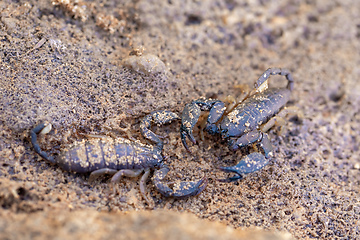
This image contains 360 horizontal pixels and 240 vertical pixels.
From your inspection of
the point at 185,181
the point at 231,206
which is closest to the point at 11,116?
Result: the point at 185,181

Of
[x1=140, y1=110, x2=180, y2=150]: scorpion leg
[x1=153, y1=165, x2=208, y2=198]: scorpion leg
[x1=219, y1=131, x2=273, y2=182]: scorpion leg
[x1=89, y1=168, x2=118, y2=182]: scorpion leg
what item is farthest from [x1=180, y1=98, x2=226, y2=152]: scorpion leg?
[x1=89, y1=168, x2=118, y2=182]: scorpion leg

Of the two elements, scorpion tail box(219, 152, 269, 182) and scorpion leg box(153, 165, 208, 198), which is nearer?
scorpion leg box(153, 165, 208, 198)

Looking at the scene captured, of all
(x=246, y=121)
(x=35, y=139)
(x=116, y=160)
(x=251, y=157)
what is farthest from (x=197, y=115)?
(x=35, y=139)

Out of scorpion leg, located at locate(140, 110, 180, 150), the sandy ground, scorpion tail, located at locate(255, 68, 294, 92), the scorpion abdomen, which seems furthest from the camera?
scorpion tail, located at locate(255, 68, 294, 92)

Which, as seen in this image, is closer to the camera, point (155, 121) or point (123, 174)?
point (123, 174)

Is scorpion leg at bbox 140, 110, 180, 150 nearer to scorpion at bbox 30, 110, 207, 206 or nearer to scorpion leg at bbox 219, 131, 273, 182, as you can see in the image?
scorpion at bbox 30, 110, 207, 206

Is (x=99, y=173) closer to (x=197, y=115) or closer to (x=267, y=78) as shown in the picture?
(x=197, y=115)

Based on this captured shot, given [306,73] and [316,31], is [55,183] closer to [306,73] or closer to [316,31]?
[306,73]
